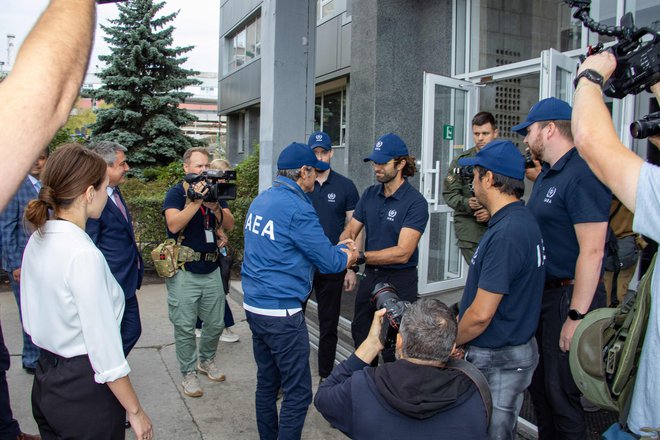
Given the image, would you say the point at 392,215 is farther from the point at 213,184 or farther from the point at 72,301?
the point at 72,301

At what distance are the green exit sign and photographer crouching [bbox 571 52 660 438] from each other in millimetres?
5106

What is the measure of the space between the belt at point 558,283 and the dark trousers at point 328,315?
193cm

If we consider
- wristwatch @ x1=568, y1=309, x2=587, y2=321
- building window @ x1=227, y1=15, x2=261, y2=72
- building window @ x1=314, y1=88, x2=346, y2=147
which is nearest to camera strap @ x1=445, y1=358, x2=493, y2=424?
wristwatch @ x1=568, y1=309, x2=587, y2=321

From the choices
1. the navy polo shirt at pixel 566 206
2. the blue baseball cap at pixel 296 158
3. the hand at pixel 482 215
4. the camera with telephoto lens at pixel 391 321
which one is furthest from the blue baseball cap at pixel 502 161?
the hand at pixel 482 215

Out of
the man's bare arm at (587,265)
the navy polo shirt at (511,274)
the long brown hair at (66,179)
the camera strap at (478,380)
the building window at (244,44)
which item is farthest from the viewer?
the building window at (244,44)

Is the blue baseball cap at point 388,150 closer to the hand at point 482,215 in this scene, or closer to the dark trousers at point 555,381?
the hand at point 482,215

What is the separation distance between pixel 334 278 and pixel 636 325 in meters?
2.95

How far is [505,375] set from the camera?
2.61m

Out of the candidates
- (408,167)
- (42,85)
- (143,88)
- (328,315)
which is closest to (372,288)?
(328,315)

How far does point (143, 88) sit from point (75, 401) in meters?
17.4

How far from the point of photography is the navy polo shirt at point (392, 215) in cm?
389

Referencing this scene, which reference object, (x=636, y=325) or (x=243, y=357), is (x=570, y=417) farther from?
(x=243, y=357)

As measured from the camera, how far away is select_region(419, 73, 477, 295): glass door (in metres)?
6.47

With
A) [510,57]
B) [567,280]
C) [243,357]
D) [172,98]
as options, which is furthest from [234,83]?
[567,280]
